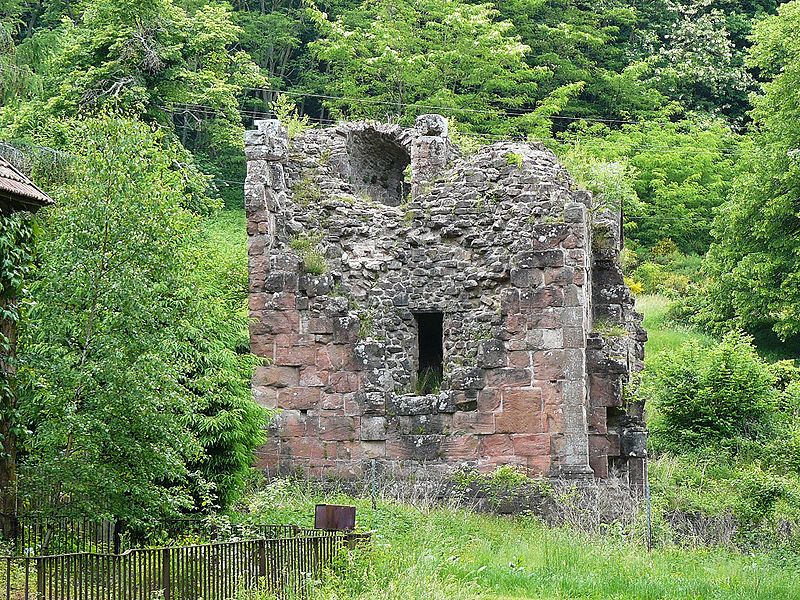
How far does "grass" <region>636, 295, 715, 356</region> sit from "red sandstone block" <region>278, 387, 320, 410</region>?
11732 mm

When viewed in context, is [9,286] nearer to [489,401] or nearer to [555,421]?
[489,401]

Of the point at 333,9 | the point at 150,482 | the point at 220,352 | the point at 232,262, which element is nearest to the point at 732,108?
the point at 333,9

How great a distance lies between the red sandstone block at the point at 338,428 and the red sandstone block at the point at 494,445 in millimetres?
2136

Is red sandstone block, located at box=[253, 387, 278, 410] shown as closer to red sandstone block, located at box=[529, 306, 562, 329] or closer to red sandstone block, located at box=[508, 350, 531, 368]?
red sandstone block, located at box=[508, 350, 531, 368]

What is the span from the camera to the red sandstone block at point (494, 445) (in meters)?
21.1

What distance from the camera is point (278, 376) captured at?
22.1m

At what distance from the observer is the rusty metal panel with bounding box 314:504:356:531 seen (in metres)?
14.6

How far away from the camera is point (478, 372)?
21.4 meters

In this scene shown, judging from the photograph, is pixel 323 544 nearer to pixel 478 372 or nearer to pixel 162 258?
pixel 162 258

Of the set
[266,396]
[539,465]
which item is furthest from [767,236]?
[266,396]

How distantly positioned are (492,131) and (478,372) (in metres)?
19.9

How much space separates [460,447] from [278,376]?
328 cm

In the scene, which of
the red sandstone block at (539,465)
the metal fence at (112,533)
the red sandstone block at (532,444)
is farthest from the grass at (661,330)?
the metal fence at (112,533)

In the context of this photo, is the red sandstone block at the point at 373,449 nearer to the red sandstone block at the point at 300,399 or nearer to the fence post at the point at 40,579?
the red sandstone block at the point at 300,399
